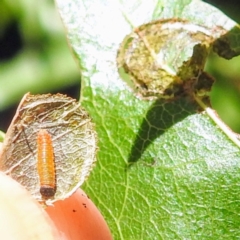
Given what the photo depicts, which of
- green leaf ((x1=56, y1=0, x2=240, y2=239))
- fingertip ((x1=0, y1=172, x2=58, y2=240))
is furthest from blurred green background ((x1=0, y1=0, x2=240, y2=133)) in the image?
fingertip ((x1=0, y1=172, x2=58, y2=240))

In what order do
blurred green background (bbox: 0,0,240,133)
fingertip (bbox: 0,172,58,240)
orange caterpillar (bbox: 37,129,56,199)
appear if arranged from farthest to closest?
1. blurred green background (bbox: 0,0,240,133)
2. orange caterpillar (bbox: 37,129,56,199)
3. fingertip (bbox: 0,172,58,240)

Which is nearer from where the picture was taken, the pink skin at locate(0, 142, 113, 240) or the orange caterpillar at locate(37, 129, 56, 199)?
the pink skin at locate(0, 142, 113, 240)

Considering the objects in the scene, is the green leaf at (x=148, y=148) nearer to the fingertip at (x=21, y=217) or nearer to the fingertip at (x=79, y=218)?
the fingertip at (x=79, y=218)

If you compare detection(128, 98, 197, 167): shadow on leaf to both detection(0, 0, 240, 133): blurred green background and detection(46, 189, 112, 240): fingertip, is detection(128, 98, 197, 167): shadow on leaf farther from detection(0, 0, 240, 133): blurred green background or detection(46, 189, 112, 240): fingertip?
detection(0, 0, 240, 133): blurred green background

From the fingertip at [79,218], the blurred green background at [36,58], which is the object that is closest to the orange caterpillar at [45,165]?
the fingertip at [79,218]

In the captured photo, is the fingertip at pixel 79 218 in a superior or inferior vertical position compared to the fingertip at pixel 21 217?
inferior

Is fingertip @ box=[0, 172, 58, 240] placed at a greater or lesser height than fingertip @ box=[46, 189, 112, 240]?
greater

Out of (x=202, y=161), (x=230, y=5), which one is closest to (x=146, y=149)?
(x=202, y=161)
